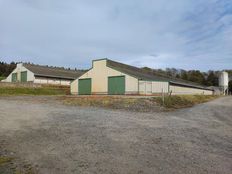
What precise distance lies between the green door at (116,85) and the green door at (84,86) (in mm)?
4229

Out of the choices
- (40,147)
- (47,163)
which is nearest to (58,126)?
(40,147)

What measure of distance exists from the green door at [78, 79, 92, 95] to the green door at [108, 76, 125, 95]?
4.23 m

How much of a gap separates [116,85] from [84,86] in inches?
265

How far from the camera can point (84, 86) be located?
39.0m

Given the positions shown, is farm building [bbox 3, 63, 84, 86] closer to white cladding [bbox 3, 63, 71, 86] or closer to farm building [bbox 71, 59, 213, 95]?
white cladding [bbox 3, 63, 71, 86]

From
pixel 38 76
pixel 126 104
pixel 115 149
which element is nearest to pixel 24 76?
pixel 38 76

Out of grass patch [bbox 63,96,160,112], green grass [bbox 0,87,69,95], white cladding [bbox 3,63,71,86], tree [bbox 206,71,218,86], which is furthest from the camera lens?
tree [bbox 206,71,218,86]

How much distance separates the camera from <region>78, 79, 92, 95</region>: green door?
126ft

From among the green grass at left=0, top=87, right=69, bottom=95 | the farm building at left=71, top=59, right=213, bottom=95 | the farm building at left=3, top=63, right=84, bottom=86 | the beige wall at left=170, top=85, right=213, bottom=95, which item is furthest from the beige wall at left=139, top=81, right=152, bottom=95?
the farm building at left=3, top=63, right=84, bottom=86

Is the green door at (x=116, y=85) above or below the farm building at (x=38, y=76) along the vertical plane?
below

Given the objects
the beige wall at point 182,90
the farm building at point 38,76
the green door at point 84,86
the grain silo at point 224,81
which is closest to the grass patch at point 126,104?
the green door at point 84,86

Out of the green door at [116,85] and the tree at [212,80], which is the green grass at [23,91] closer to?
the green door at [116,85]

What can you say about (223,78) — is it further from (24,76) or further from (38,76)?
(24,76)

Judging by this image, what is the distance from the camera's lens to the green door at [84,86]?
38.4m
